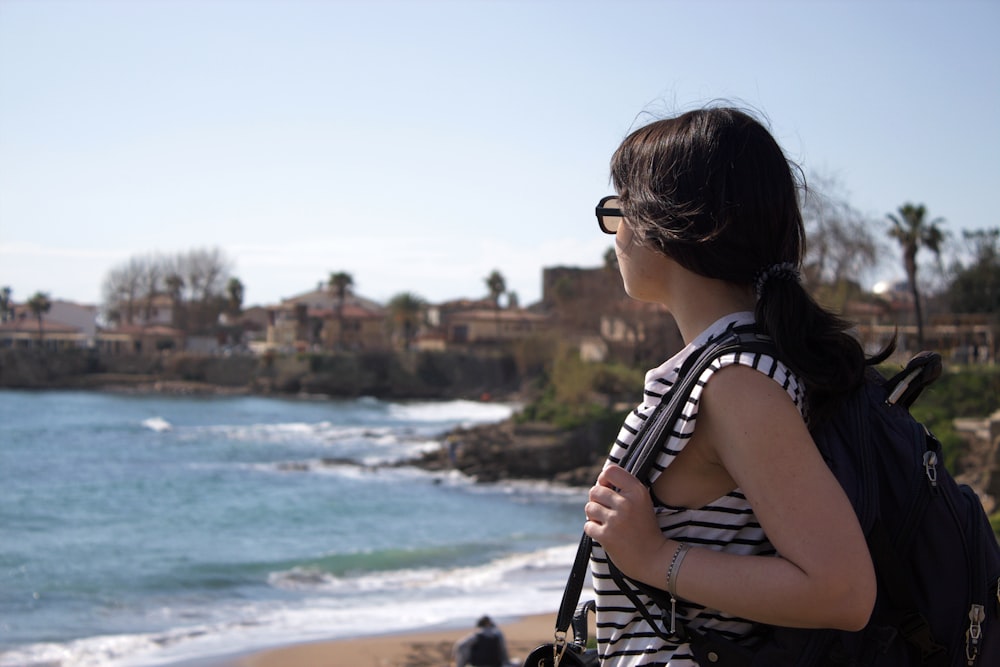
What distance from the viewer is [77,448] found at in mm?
46031

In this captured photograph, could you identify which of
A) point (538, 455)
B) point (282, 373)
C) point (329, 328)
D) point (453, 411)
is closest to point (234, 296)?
point (329, 328)

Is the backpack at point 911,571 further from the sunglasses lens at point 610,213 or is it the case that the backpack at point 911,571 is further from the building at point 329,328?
the building at point 329,328

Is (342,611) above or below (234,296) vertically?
below

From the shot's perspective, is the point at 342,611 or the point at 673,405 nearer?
the point at 673,405

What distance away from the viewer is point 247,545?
24.4 meters

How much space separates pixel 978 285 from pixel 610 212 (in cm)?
4548

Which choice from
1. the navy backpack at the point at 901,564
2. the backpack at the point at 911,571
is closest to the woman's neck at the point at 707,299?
the navy backpack at the point at 901,564

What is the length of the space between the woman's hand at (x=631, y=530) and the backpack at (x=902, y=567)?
122 mm

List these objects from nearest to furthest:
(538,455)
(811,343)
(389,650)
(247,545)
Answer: (811,343), (389,650), (247,545), (538,455)

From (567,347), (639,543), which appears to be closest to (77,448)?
(567,347)

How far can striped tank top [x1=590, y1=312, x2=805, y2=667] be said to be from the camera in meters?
1.51

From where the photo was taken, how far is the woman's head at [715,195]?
5.20 ft

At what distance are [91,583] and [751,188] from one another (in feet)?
68.2

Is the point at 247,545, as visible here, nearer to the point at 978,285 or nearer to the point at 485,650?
the point at 485,650
